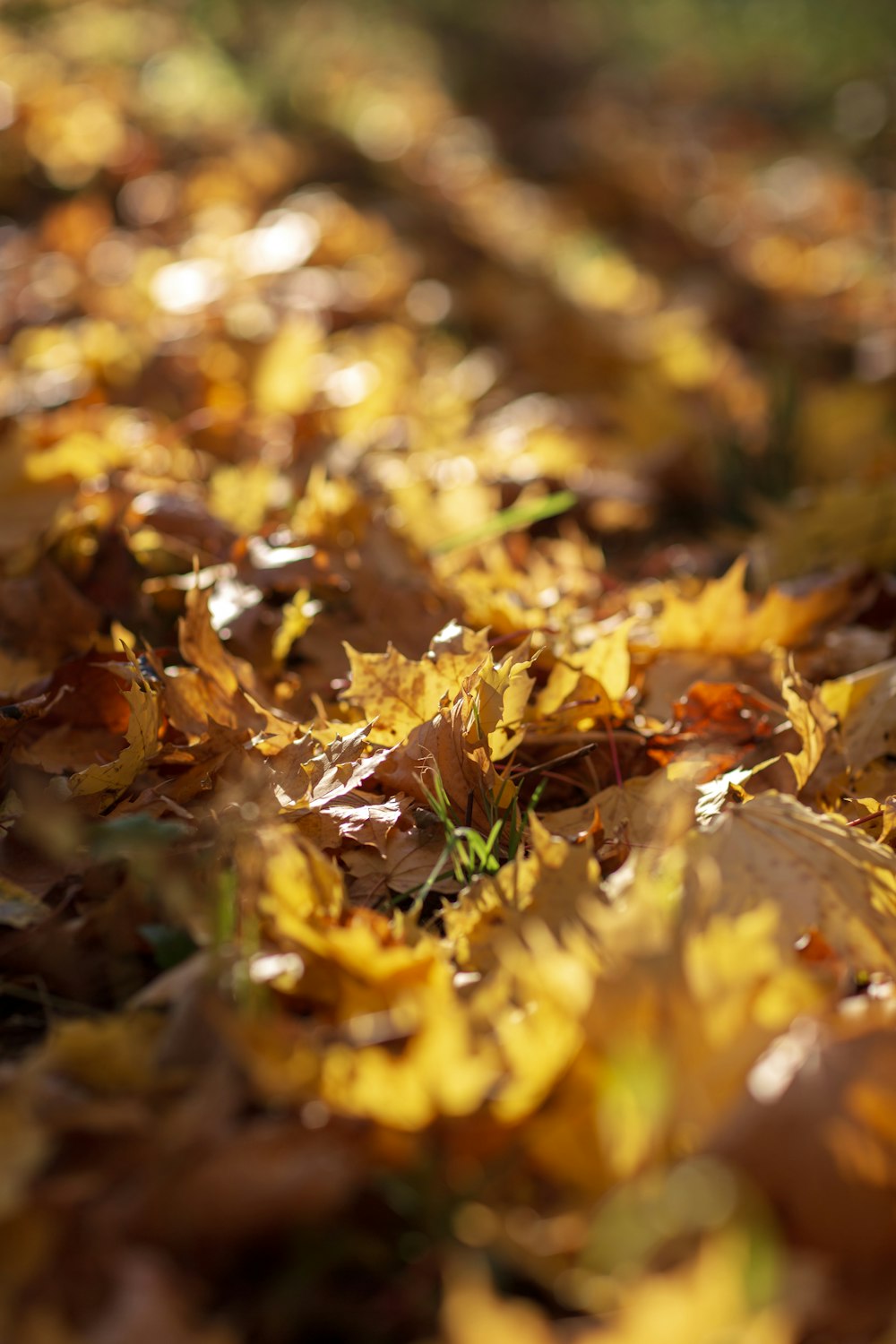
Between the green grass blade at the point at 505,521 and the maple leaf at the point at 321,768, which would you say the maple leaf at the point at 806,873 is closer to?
the maple leaf at the point at 321,768

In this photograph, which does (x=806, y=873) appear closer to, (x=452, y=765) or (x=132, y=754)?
(x=452, y=765)

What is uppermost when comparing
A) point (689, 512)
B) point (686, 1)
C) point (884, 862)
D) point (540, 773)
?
point (884, 862)

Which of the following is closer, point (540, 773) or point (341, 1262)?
point (341, 1262)

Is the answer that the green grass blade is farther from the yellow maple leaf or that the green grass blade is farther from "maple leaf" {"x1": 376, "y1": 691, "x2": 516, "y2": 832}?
the yellow maple leaf

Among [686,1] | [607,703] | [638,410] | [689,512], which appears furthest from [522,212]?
[686,1]

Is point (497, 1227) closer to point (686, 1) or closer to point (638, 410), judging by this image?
point (638, 410)

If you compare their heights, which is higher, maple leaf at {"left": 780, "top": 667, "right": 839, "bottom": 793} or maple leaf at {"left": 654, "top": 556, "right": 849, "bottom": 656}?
maple leaf at {"left": 780, "top": 667, "right": 839, "bottom": 793}

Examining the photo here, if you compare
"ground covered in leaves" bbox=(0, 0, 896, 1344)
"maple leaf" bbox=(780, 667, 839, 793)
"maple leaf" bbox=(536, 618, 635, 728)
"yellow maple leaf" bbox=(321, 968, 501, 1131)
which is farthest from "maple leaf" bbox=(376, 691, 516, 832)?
"yellow maple leaf" bbox=(321, 968, 501, 1131)

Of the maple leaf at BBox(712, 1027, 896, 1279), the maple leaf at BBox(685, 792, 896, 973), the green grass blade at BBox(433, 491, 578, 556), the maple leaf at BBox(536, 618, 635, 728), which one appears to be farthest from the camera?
the green grass blade at BBox(433, 491, 578, 556)

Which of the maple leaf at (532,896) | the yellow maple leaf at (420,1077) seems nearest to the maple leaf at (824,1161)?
the yellow maple leaf at (420,1077)
